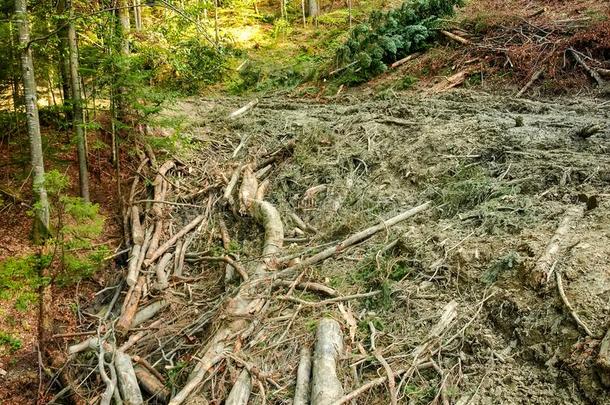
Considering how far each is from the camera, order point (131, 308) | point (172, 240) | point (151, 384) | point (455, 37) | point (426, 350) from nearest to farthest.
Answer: point (426, 350) < point (151, 384) < point (131, 308) < point (172, 240) < point (455, 37)

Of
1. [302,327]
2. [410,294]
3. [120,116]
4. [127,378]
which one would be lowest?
[127,378]

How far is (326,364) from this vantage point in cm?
379

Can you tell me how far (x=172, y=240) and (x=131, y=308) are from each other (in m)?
1.48

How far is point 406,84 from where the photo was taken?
416 inches

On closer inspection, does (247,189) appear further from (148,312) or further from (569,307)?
(569,307)

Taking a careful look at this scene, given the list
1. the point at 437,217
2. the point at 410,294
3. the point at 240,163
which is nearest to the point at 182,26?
the point at 240,163

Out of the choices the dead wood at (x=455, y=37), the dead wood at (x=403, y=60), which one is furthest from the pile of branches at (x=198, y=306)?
the dead wood at (x=455, y=37)

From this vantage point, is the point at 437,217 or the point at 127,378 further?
the point at 437,217

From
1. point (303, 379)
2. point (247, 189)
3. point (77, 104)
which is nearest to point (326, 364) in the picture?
point (303, 379)

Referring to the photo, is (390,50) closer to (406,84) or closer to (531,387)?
(406,84)

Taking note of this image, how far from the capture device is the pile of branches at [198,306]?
4000 mm

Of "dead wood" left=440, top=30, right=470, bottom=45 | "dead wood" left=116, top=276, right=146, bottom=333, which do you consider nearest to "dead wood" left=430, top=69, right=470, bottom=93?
"dead wood" left=440, top=30, right=470, bottom=45

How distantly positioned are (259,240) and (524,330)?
13.3ft

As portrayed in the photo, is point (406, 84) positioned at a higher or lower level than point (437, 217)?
higher
